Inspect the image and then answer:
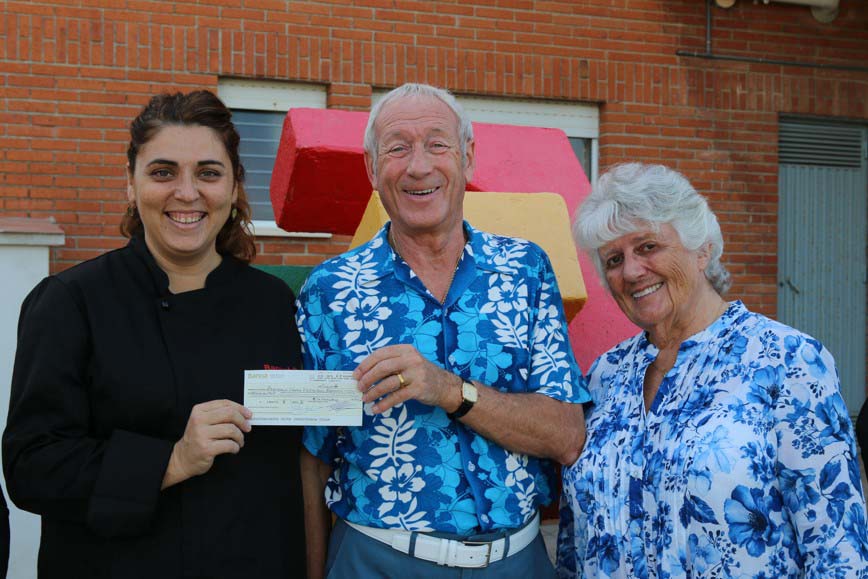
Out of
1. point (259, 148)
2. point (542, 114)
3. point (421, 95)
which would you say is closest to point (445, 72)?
point (542, 114)

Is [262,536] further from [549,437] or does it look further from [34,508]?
[549,437]

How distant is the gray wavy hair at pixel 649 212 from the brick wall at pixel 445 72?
4.87m

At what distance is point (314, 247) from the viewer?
6863 millimetres

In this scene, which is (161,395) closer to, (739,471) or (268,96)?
(739,471)

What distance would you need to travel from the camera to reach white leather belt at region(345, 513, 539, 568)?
199 centimetres

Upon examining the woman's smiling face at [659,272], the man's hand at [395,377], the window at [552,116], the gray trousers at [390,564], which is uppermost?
the window at [552,116]

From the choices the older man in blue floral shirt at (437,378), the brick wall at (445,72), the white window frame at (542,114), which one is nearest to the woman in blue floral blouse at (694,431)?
the older man in blue floral shirt at (437,378)

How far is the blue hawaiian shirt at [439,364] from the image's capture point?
204 centimetres

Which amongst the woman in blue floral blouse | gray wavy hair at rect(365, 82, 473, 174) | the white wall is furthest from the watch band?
the white wall

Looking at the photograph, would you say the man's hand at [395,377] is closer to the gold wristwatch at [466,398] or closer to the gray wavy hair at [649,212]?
the gold wristwatch at [466,398]

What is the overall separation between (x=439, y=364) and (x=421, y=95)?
67cm

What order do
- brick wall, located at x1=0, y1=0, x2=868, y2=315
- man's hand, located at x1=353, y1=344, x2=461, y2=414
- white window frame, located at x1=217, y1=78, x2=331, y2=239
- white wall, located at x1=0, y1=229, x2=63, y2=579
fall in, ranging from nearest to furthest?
man's hand, located at x1=353, y1=344, x2=461, y2=414 < white wall, located at x1=0, y1=229, x2=63, y2=579 < brick wall, located at x1=0, y1=0, x2=868, y2=315 < white window frame, located at x1=217, y1=78, x2=331, y2=239

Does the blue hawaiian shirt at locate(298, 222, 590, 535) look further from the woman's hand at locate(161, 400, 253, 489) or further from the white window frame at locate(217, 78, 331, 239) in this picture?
the white window frame at locate(217, 78, 331, 239)

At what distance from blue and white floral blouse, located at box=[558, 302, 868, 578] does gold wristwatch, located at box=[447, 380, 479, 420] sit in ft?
1.23
